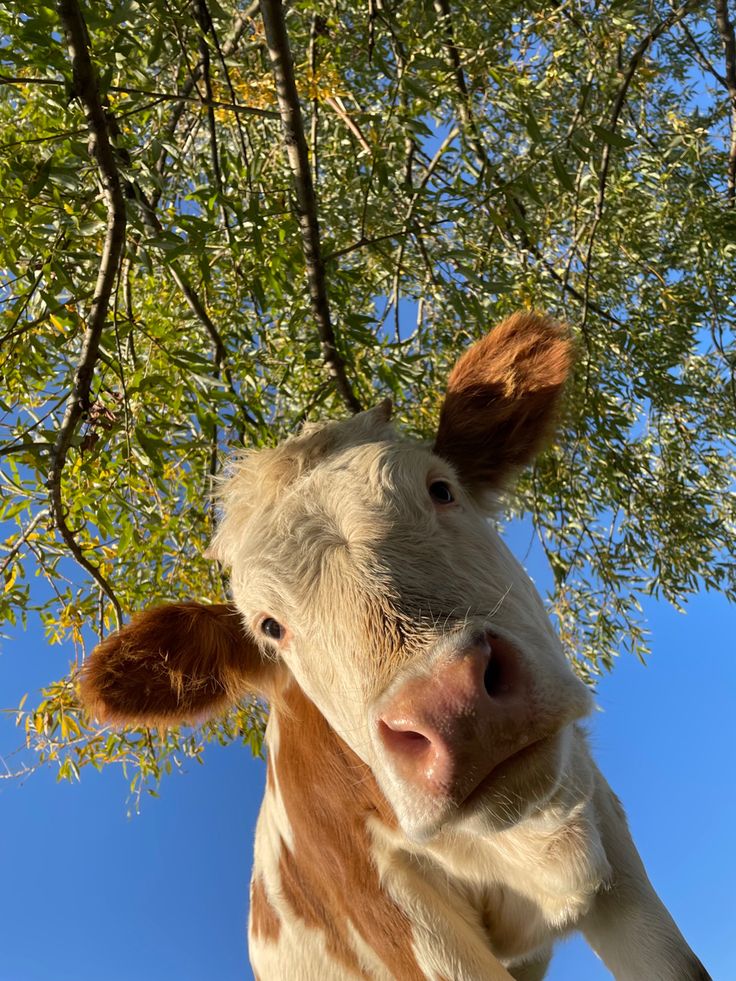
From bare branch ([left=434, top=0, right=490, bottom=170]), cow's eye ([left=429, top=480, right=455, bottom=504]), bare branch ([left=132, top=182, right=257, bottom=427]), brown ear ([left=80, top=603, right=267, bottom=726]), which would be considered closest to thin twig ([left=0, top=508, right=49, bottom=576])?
brown ear ([left=80, top=603, right=267, bottom=726])

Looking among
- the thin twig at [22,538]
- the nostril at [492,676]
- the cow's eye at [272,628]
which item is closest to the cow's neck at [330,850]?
the cow's eye at [272,628]

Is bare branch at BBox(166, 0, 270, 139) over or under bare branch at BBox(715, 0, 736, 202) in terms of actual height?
over

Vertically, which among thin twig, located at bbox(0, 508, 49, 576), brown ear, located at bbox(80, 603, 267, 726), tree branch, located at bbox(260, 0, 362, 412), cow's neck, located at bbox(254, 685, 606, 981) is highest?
tree branch, located at bbox(260, 0, 362, 412)

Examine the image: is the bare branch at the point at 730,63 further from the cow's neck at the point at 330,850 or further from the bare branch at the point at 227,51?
the cow's neck at the point at 330,850

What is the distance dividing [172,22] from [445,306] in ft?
8.47

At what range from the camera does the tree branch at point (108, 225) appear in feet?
5.79

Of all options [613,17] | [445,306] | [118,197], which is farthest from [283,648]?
[613,17]

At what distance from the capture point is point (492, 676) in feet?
4.98

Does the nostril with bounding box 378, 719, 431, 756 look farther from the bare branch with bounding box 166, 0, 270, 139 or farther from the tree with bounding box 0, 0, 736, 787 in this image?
the bare branch with bounding box 166, 0, 270, 139

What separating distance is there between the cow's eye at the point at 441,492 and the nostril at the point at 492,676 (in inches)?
27.3

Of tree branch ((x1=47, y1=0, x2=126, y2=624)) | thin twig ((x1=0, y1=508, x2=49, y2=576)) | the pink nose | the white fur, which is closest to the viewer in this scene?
the pink nose

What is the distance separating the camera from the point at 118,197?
2.08 meters

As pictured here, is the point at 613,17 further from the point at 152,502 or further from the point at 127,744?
the point at 127,744

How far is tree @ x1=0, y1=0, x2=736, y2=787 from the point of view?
97.1 inches
